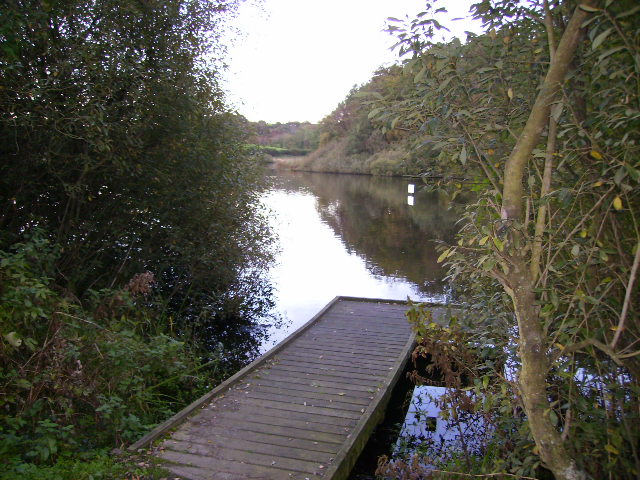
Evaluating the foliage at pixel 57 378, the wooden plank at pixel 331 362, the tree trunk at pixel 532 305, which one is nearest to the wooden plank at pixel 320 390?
the wooden plank at pixel 331 362

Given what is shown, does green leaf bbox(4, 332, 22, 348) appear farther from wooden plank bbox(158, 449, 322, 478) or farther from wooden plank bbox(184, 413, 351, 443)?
wooden plank bbox(184, 413, 351, 443)

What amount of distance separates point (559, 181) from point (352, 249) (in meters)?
13.8

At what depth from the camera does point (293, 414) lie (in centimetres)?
467

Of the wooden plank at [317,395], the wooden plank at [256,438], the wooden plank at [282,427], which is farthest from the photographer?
the wooden plank at [317,395]

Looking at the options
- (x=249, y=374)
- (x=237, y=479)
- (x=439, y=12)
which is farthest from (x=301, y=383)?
(x=439, y=12)

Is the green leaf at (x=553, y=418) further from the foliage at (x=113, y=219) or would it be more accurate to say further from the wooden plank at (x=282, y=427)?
the foliage at (x=113, y=219)

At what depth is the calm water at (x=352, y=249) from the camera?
37.1 feet

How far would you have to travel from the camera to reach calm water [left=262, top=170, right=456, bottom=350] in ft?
37.1

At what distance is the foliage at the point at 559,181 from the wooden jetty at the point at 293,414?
155cm

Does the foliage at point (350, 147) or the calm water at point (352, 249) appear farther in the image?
the foliage at point (350, 147)

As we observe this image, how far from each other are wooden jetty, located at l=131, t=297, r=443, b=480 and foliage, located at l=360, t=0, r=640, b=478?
155cm

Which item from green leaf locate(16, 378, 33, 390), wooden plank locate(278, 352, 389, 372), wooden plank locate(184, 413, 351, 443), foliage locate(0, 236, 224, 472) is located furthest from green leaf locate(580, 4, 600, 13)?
wooden plank locate(278, 352, 389, 372)

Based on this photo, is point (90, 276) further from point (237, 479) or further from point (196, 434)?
point (237, 479)

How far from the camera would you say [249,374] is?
18.3ft
